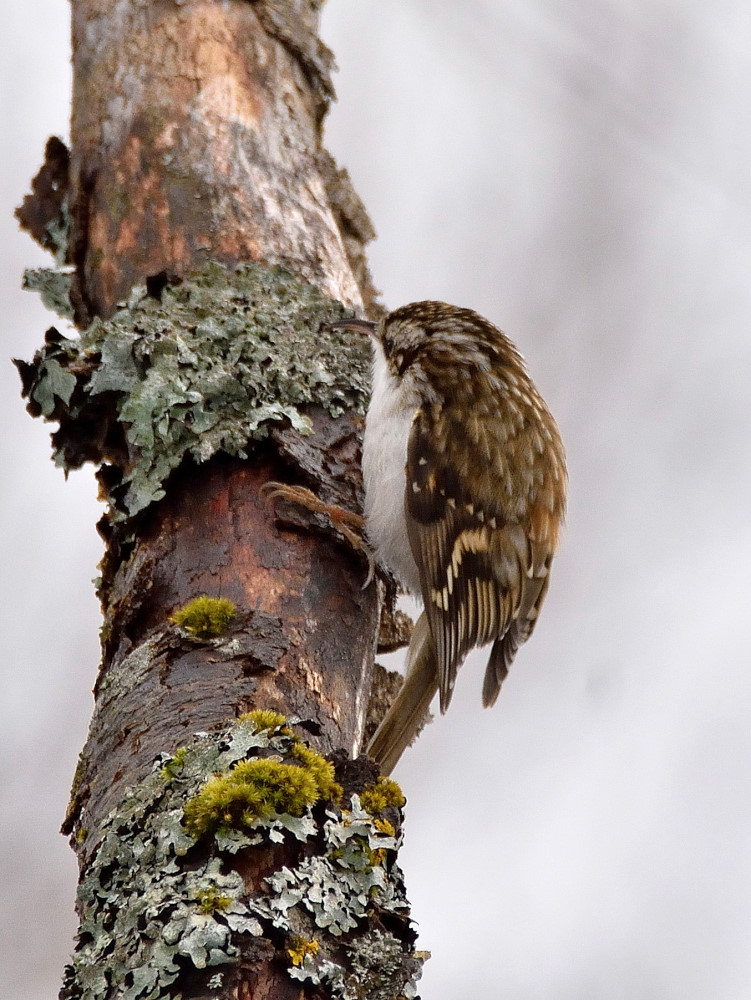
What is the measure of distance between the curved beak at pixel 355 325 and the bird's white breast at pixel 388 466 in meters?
0.08

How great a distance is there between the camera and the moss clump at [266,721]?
4.59ft

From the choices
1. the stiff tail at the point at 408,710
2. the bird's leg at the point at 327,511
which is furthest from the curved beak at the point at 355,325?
the stiff tail at the point at 408,710

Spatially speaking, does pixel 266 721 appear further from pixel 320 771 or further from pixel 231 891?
pixel 231 891

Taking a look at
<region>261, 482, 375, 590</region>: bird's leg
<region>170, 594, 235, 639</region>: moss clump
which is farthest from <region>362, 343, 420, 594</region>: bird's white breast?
<region>170, 594, 235, 639</region>: moss clump

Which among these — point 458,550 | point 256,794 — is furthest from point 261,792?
point 458,550

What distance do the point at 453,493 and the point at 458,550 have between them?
116 millimetres

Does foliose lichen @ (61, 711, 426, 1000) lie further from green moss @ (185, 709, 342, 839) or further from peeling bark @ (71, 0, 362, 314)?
peeling bark @ (71, 0, 362, 314)

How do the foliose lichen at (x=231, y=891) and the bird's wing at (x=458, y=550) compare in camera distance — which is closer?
the foliose lichen at (x=231, y=891)

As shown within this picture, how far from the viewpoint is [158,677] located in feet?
5.10

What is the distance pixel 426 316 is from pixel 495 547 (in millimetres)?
560

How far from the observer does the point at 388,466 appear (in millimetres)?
2170

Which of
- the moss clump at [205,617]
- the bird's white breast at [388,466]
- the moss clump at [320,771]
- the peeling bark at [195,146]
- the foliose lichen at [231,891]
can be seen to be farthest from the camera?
the peeling bark at [195,146]

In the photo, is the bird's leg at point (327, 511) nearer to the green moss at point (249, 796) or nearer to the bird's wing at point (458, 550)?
the bird's wing at point (458, 550)

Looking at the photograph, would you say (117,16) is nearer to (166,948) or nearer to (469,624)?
(469,624)
